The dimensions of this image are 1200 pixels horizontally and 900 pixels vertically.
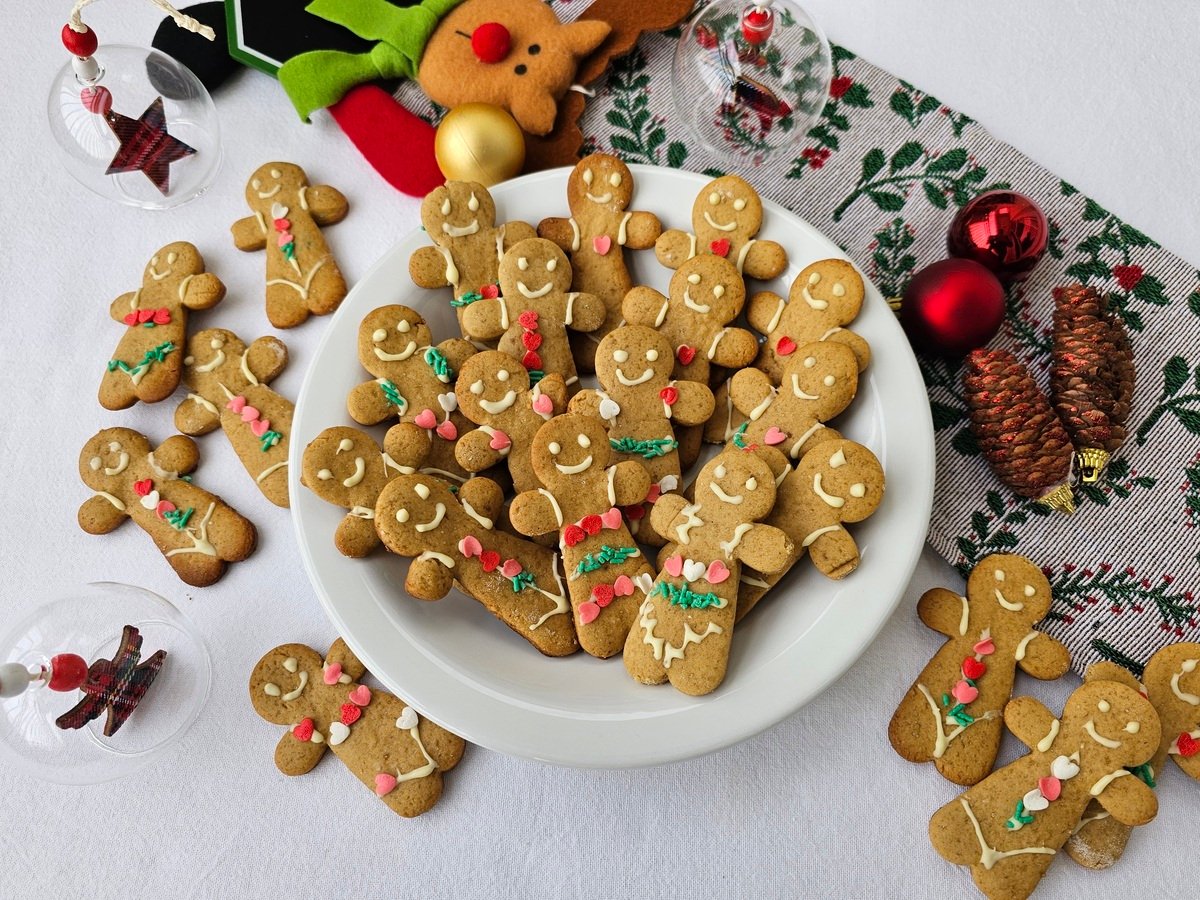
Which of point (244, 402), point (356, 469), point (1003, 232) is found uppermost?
point (1003, 232)

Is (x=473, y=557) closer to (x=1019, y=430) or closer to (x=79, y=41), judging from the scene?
(x=1019, y=430)

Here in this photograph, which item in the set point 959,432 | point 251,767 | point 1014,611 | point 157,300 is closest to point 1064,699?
point 1014,611

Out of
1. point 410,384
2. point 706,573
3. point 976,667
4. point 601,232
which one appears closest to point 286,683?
point 410,384

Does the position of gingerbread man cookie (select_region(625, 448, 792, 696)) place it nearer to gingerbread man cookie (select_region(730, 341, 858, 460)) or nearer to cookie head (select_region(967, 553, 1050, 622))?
gingerbread man cookie (select_region(730, 341, 858, 460))

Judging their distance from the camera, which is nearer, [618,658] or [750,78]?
[618,658]

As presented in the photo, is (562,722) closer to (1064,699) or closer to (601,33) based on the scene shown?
(1064,699)

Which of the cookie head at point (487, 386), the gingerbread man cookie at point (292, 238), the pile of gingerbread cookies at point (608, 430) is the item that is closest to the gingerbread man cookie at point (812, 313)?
the pile of gingerbread cookies at point (608, 430)
